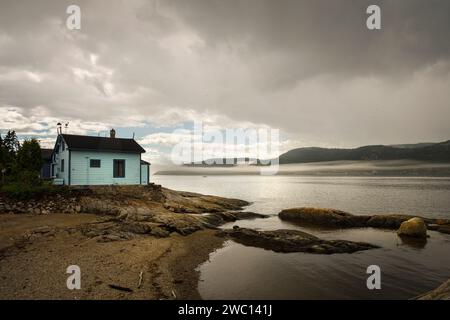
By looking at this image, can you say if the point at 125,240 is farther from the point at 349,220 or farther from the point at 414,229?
the point at 414,229

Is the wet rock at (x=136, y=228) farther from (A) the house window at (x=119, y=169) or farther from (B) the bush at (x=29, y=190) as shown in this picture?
(A) the house window at (x=119, y=169)

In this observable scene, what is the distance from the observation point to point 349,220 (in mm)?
28234

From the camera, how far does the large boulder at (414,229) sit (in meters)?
22.0

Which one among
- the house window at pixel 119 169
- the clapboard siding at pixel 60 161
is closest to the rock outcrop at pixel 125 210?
the house window at pixel 119 169

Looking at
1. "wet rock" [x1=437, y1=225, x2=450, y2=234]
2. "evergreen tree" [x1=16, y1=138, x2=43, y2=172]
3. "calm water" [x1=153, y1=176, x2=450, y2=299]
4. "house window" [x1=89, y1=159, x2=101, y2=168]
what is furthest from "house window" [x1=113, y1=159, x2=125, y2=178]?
"wet rock" [x1=437, y1=225, x2=450, y2=234]

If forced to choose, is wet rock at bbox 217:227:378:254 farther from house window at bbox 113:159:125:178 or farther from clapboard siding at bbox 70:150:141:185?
house window at bbox 113:159:125:178

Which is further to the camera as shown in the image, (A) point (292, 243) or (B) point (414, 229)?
(B) point (414, 229)

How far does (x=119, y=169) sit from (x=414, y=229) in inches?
1184

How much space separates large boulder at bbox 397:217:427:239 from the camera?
72.1 ft

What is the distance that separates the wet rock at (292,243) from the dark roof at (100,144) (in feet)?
52.7

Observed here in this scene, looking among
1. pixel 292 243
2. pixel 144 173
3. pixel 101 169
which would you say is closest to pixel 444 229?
pixel 292 243

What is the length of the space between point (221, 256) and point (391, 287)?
9030 mm

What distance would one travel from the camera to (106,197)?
25.6 m
